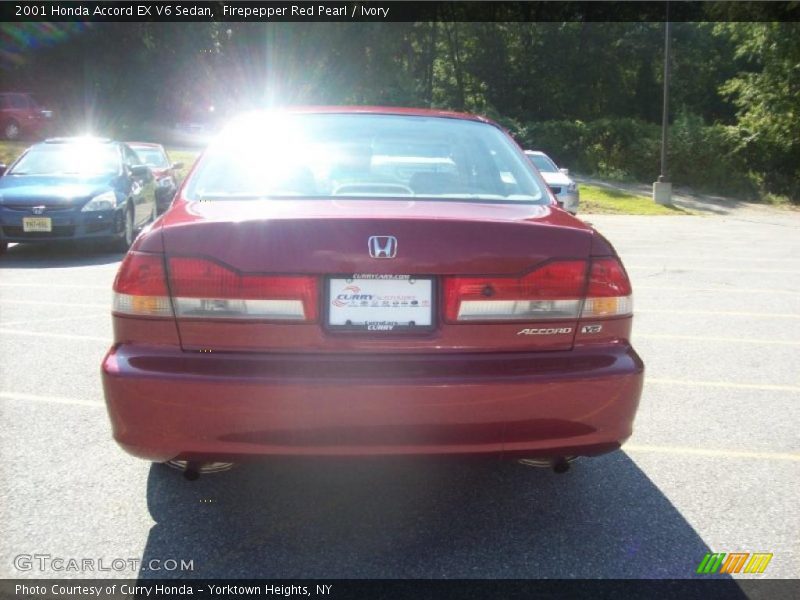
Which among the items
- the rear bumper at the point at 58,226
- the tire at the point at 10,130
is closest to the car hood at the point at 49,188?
the rear bumper at the point at 58,226

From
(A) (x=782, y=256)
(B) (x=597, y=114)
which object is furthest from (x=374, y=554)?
(B) (x=597, y=114)

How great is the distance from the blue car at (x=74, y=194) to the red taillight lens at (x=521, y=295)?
840 cm

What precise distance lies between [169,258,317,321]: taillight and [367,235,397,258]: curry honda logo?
21 cm

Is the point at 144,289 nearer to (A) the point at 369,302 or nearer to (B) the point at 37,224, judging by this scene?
(A) the point at 369,302

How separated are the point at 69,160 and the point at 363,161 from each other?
8761mm

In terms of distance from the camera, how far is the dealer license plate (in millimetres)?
2607

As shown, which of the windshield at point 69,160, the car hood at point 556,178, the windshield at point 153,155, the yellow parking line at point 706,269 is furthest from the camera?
the car hood at point 556,178

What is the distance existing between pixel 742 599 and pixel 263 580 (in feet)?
4.92

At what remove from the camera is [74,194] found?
10.0m

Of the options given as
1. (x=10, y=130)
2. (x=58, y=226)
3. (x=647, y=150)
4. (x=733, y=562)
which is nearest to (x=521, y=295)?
(x=733, y=562)

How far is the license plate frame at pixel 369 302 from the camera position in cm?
261

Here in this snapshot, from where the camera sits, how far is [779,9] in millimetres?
26516

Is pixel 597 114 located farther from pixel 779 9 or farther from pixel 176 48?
pixel 176 48

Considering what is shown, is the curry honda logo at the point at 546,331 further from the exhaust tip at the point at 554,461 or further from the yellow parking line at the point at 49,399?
the yellow parking line at the point at 49,399
